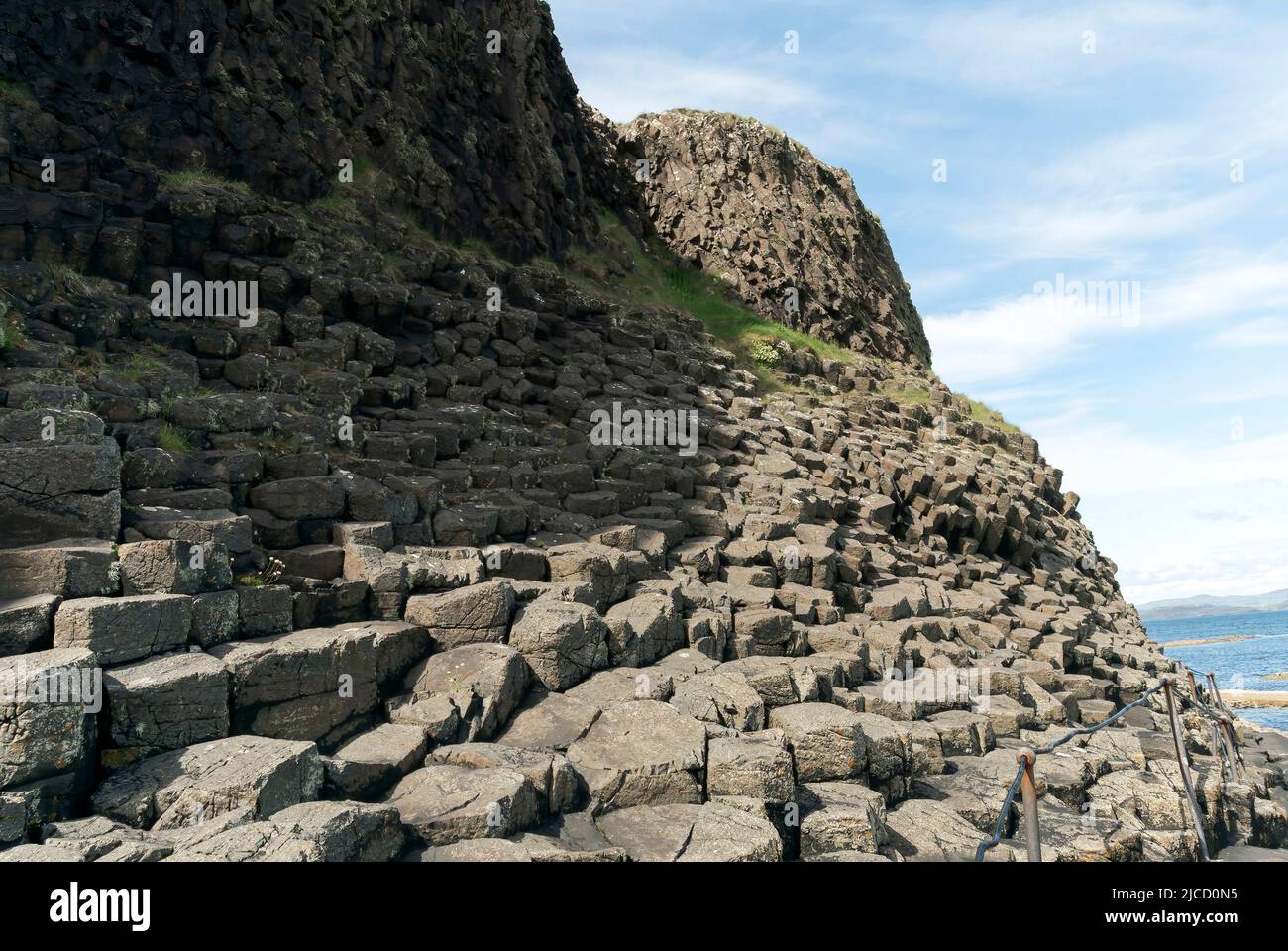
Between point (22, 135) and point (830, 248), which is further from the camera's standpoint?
point (830, 248)

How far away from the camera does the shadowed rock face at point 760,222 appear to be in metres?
34.3

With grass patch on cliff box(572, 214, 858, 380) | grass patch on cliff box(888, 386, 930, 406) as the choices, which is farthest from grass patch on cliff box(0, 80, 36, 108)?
grass patch on cliff box(888, 386, 930, 406)

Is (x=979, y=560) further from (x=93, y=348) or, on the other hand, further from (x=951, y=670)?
(x=93, y=348)

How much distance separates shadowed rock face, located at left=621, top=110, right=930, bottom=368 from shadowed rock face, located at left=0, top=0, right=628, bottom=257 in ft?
22.6

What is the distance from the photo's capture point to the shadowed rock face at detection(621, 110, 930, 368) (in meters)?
34.3

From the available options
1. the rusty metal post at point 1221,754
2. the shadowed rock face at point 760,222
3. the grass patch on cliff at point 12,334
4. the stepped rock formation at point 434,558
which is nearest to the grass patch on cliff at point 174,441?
the stepped rock formation at point 434,558

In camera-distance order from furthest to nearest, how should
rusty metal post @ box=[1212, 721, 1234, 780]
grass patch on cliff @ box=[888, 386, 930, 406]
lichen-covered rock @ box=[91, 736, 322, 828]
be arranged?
grass patch on cliff @ box=[888, 386, 930, 406]
rusty metal post @ box=[1212, 721, 1234, 780]
lichen-covered rock @ box=[91, 736, 322, 828]

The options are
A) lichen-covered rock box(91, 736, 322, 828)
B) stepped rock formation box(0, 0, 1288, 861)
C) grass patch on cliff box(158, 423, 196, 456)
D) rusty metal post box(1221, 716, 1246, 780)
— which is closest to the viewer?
lichen-covered rock box(91, 736, 322, 828)

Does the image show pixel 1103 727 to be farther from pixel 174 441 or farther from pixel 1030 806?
pixel 174 441

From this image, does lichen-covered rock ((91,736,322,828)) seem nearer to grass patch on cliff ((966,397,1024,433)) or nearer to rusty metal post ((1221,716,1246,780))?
rusty metal post ((1221,716,1246,780))
